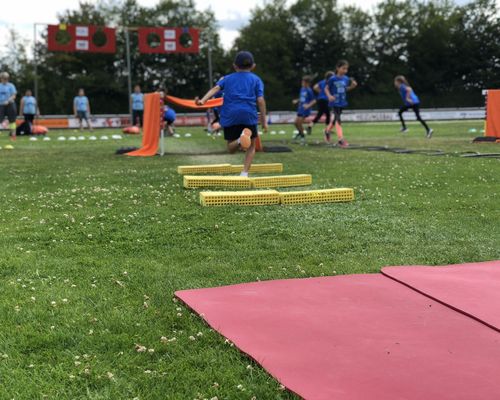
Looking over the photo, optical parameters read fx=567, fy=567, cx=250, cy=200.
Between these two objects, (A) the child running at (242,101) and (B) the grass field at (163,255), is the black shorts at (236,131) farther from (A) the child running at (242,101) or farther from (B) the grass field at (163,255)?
(B) the grass field at (163,255)

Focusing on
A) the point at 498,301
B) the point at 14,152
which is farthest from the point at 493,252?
the point at 14,152

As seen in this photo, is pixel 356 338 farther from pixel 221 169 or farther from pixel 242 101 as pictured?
pixel 221 169

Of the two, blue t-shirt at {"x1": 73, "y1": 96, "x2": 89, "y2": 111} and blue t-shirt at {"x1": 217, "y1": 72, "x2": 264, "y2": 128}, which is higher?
blue t-shirt at {"x1": 73, "y1": 96, "x2": 89, "y2": 111}

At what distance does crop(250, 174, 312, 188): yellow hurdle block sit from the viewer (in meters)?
7.50

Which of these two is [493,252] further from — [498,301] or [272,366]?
[272,366]

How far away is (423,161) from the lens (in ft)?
33.1

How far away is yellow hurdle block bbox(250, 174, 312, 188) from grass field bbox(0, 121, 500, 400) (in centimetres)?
45

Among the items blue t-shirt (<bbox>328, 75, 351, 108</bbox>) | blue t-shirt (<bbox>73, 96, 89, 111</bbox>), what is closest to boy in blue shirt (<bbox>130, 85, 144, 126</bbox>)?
blue t-shirt (<bbox>73, 96, 89, 111</bbox>)

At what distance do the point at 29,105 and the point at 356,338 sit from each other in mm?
22448

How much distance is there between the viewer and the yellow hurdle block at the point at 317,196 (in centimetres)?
631

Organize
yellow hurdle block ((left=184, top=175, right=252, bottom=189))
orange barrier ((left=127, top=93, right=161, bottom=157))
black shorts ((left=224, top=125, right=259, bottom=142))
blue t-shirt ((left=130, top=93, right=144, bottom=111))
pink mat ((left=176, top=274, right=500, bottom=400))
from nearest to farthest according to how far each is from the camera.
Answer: pink mat ((left=176, top=274, right=500, bottom=400)) → yellow hurdle block ((left=184, top=175, right=252, bottom=189)) → black shorts ((left=224, top=125, right=259, bottom=142)) → orange barrier ((left=127, top=93, right=161, bottom=157)) → blue t-shirt ((left=130, top=93, right=144, bottom=111))

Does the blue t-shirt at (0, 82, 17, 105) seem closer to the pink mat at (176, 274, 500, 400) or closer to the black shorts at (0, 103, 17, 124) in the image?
the black shorts at (0, 103, 17, 124)

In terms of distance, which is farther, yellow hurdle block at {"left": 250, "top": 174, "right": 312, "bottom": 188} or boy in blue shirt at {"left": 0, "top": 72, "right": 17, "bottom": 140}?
boy in blue shirt at {"left": 0, "top": 72, "right": 17, "bottom": 140}

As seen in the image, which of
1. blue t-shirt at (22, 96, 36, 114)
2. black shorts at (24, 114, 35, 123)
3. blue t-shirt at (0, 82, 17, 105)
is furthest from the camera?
black shorts at (24, 114, 35, 123)
